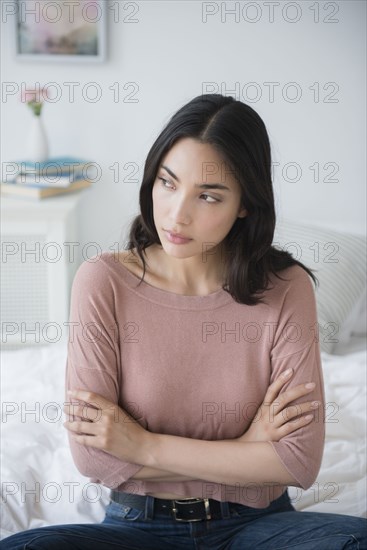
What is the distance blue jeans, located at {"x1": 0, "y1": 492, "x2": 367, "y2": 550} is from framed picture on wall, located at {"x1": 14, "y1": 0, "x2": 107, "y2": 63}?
1.64m

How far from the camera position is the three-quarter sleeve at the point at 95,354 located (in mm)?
1143

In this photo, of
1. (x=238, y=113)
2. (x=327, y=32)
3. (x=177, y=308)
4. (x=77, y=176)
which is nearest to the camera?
(x=238, y=113)

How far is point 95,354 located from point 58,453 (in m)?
0.40

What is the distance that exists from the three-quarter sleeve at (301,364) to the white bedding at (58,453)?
0.29 meters

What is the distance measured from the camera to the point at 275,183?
7.68 ft

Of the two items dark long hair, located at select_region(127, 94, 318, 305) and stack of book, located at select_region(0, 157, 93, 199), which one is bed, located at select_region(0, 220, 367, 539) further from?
stack of book, located at select_region(0, 157, 93, 199)

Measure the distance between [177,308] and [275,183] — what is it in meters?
1.23

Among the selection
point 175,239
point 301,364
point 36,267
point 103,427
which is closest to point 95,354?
point 103,427

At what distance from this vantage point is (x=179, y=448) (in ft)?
3.69

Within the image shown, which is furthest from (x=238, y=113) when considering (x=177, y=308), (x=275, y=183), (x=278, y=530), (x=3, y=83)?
(x=3, y=83)

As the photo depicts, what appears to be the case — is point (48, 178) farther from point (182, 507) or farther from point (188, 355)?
point (182, 507)

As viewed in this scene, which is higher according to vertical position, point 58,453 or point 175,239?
point 175,239

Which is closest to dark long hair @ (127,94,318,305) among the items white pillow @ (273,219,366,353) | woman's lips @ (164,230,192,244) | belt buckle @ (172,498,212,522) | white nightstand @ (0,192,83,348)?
woman's lips @ (164,230,192,244)

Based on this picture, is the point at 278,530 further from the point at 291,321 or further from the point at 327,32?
the point at 327,32
